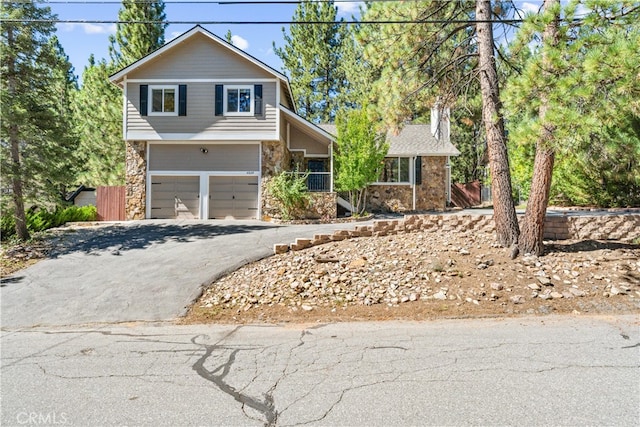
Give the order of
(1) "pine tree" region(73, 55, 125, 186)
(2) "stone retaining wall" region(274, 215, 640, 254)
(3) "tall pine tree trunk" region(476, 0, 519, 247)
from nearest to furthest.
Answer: (3) "tall pine tree trunk" region(476, 0, 519, 247), (2) "stone retaining wall" region(274, 215, 640, 254), (1) "pine tree" region(73, 55, 125, 186)

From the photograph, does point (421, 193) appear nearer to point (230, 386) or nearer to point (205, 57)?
point (205, 57)

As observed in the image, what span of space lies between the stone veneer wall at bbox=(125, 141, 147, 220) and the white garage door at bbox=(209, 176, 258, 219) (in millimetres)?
2844

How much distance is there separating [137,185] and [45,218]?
352 cm

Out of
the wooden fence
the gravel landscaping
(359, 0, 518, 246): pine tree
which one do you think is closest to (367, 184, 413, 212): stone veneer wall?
(359, 0, 518, 246): pine tree

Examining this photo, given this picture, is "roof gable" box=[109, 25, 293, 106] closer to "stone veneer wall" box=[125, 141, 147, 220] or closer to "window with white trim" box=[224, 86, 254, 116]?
"window with white trim" box=[224, 86, 254, 116]

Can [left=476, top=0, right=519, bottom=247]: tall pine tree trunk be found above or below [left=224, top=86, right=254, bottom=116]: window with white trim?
below

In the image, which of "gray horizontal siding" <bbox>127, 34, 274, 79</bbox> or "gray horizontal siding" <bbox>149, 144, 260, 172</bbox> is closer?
"gray horizontal siding" <bbox>127, 34, 274, 79</bbox>

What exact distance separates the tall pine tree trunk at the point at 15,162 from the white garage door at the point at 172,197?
16.9 ft

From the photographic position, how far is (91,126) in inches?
852

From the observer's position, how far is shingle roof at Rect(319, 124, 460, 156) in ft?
64.4

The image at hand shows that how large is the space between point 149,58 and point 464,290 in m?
15.1

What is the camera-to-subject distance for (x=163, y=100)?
1614 cm

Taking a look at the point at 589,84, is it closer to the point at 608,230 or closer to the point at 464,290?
the point at 464,290

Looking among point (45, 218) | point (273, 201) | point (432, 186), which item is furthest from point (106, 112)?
point (432, 186)
